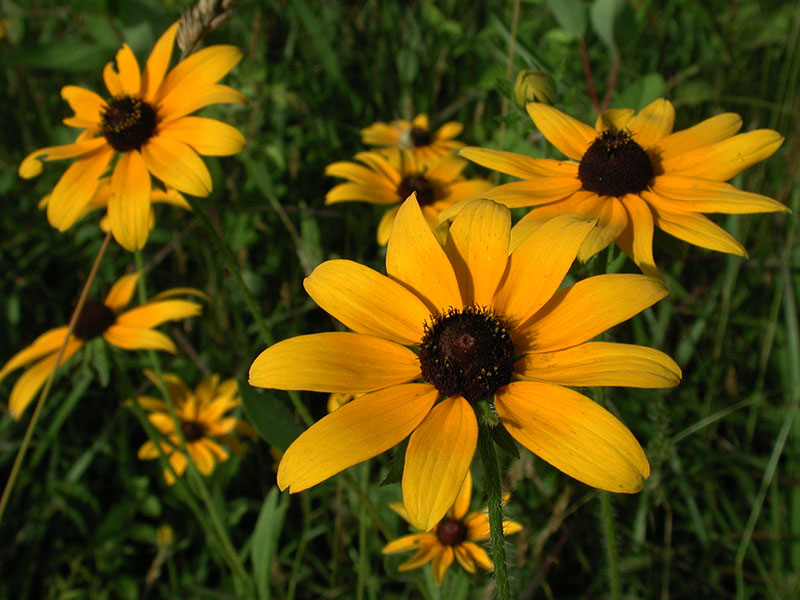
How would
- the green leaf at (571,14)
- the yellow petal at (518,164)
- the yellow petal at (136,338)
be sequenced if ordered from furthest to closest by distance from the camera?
the green leaf at (571,14) → the yellow petal at (136,338) → the yellow petal at (518,164)

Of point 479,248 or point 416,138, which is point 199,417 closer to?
point 416,138

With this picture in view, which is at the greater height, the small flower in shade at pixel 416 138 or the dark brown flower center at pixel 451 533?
the small flower in shade at pixel 416 138

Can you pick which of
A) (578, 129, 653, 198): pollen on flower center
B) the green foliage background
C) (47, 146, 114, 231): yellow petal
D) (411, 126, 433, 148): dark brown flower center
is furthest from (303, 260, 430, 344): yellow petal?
(411, 126, 433, 148): dark brown flower center

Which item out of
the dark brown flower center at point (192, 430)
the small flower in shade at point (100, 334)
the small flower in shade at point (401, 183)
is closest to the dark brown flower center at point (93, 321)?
the small flower in shade at point (100, 334)

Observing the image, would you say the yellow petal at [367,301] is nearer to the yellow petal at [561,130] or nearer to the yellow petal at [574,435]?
the yellow petal at [574,435]

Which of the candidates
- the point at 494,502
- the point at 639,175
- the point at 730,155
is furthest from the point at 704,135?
the point at 494,502

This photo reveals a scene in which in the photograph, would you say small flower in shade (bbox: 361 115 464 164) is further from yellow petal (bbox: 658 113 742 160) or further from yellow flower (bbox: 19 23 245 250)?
yellow petal (bbox: 658 113 742 160)

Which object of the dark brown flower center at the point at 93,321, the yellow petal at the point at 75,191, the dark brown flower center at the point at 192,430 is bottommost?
the dark brown flower center at the point at 192,430
